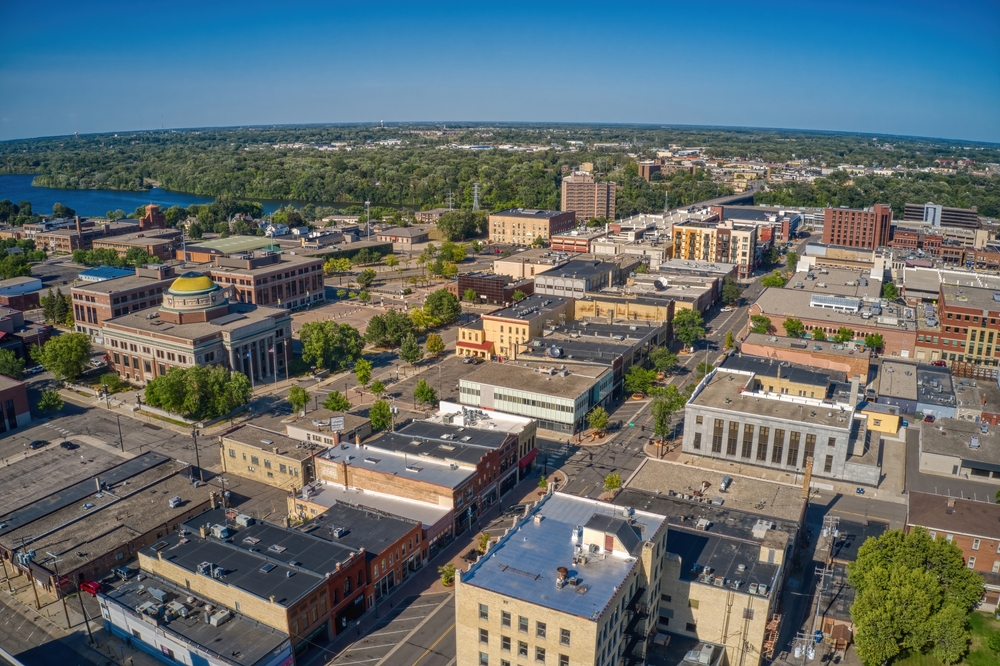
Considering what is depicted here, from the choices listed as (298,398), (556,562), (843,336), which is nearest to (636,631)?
(556,562)

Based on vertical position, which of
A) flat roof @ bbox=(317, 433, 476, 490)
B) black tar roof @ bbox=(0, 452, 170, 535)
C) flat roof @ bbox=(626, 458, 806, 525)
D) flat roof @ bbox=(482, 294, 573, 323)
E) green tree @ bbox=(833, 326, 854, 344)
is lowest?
black tar roof @ bbox=(0, 452, 170, 535)

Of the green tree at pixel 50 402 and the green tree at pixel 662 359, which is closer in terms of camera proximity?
the green tree at pixel 50 402

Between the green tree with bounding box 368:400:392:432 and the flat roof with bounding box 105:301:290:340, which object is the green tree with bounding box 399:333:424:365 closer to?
the flat roof with bounding box 105:301:290:340

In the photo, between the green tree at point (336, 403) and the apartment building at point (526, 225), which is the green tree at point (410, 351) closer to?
the green tree at point (336, 403)

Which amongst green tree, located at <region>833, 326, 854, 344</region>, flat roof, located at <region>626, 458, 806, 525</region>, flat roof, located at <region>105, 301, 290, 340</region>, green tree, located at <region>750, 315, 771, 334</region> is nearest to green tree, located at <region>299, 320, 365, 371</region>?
flat roof, located at <region>105, 301, 290, 340</region>

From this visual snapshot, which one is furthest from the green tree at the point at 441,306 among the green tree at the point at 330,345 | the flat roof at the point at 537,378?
the flat roof at the point at 537,378
